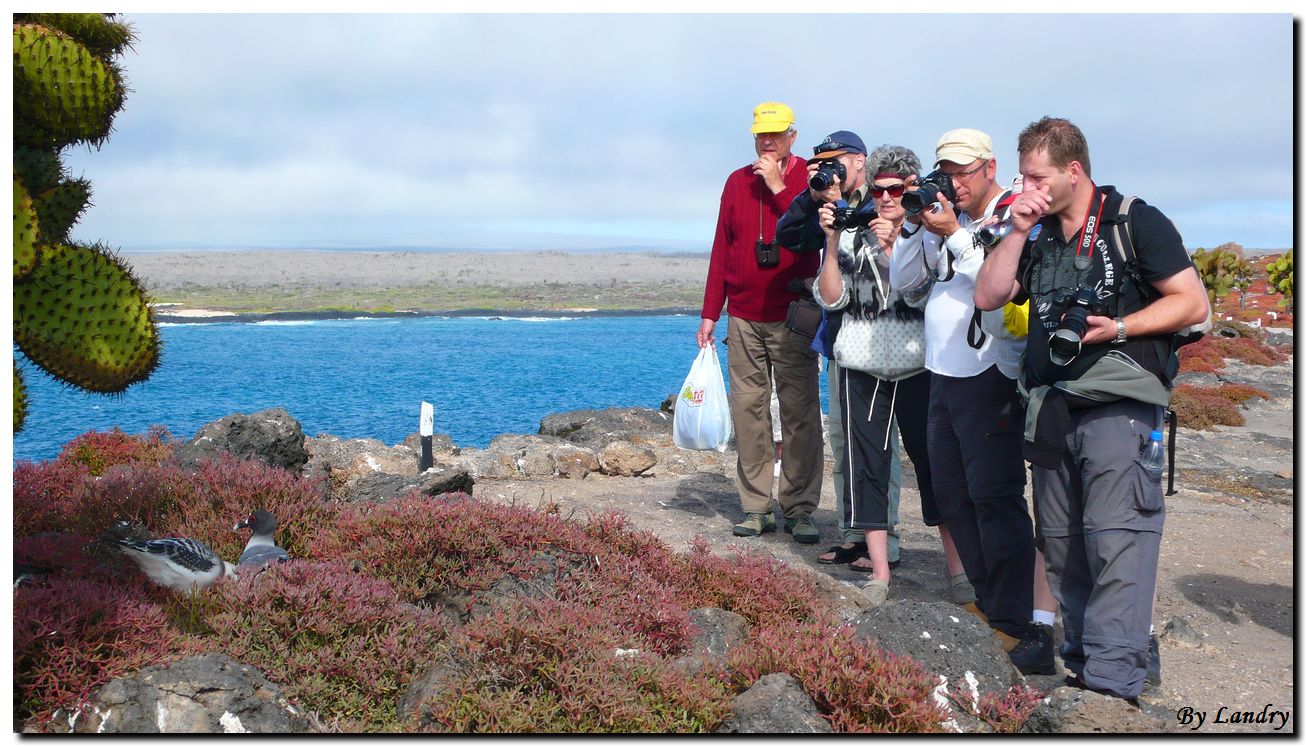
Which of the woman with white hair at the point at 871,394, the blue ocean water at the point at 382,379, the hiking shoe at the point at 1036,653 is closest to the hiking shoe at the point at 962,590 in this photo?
the woman with white hair at the point at 871,394

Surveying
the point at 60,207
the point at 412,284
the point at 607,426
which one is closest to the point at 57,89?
the point at 60,207

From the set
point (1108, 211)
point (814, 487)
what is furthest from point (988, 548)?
point (814, 487)

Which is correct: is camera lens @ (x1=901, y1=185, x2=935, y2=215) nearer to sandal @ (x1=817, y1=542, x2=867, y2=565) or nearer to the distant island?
sandal @ (x1=817, y1=542, x2=867, y2=565)

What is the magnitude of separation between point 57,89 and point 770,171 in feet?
12.7

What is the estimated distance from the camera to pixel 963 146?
449 centimetres

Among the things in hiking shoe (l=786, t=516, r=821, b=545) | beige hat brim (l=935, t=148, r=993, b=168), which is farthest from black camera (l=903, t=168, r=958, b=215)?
hiking shoe (l=786, t=516, r=821, b=545)

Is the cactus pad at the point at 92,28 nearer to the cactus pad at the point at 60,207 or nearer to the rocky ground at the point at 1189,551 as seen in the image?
the cactus pad at the point at 60,207

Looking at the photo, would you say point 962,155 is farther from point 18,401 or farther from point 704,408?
point 18,401

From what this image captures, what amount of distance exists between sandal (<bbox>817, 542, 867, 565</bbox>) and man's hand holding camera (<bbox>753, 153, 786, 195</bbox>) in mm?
2235

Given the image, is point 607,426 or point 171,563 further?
point 607,426

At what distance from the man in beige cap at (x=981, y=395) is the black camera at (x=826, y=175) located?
0.72 m

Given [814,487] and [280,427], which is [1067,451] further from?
[280,427]

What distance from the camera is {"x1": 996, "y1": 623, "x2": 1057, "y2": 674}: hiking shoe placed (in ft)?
14.4

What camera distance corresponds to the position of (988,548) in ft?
15.3
